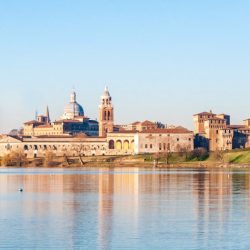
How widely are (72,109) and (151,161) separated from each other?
277ft

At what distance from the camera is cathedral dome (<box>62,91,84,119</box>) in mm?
191125

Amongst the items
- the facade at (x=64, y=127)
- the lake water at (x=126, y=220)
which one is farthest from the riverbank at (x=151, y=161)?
the lake water at (x=126, y=220)

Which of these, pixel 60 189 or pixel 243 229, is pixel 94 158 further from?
pixel 243 229

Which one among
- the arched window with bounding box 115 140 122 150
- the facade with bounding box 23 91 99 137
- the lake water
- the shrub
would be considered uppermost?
the facade with bounding box 23 91 99 137

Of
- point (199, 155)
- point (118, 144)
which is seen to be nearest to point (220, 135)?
point (118, 144)

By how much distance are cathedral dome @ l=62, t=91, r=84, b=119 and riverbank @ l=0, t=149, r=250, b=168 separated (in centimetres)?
6718

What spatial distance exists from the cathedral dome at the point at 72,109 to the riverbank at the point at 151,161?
2645 inches

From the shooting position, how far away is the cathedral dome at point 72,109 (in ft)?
627

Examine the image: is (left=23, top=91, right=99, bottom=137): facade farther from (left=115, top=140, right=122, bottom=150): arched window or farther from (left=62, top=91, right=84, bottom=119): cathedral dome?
(left=115, top=140, right=122, bottom=150): arched window

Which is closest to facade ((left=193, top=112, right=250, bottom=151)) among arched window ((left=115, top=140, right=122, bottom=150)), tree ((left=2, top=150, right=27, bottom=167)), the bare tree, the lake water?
arched window ((left=115, top=140, right=122, bottom=150))

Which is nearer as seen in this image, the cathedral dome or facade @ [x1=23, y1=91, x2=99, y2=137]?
facade @ [x1=23, y1=91, x2=99, y2=137]

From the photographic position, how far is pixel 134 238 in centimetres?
2191

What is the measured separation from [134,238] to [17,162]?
317ft

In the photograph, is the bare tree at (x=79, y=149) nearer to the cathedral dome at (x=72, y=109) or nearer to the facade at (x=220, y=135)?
the facade at (x=220, y=135)
